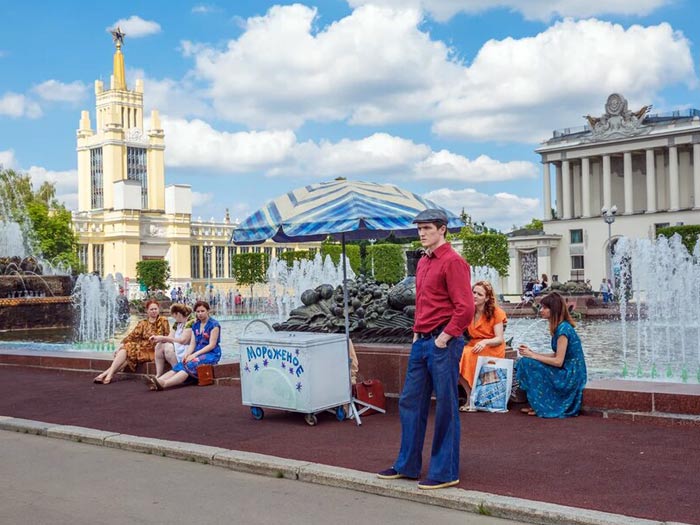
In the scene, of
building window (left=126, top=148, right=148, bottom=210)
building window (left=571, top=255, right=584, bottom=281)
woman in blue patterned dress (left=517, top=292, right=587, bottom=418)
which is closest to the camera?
woman in blue patterned dress (left=517, top=292, right=587, bottom=418)

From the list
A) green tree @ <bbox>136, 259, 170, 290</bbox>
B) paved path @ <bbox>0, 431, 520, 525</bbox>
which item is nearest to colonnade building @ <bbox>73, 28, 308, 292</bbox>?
green tree @ <bbox>136, 259, 170, 290</bbox>

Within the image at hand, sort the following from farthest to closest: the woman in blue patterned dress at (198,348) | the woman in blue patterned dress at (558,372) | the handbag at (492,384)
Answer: the woman in blue patterned dress at (198,348), the handbag at (492,384), the woman in blue patterned dress at (558,372)

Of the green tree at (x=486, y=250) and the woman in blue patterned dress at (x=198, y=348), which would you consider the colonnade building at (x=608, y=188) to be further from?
the woman in blue patterned dress at (x=198, y=348)

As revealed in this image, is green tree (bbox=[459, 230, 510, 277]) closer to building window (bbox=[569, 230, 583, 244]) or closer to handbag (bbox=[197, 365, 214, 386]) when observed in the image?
building window (bbox=[569, 230, 583, 244])

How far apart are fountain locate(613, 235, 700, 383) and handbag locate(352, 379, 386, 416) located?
14.8 ft

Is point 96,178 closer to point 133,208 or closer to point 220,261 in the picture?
point 133,208

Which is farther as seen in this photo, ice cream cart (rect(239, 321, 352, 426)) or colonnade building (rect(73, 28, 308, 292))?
colonnade building (rect(73, 28, 308, 292))

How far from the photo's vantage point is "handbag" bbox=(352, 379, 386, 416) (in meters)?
8.80

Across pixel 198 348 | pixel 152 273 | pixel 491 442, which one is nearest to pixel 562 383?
pixel 491 442

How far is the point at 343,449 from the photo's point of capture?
7.20m

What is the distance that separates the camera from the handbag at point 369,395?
880 centimetres

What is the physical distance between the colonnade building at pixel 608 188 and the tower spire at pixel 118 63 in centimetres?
5178

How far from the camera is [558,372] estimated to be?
8344mm

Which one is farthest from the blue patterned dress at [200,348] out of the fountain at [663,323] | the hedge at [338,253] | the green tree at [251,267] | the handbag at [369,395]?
the green tree at [251,267]
